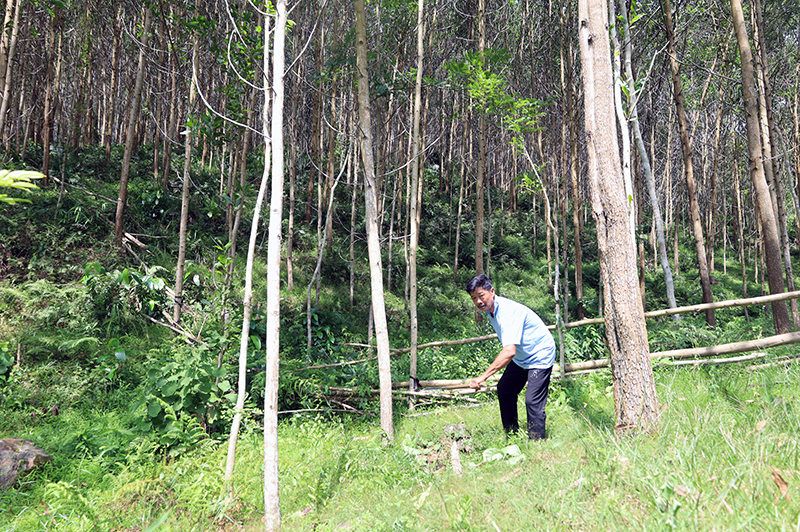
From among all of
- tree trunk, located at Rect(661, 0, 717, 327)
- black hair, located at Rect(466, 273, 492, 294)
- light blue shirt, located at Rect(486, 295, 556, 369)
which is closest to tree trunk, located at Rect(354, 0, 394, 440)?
black hair, located at Rect(466, 273, 492, 294)

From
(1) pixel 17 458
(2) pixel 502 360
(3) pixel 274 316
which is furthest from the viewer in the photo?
(1) pixel 17 458

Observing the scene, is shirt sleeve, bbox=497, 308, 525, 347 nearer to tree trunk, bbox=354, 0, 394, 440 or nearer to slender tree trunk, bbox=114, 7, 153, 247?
tree trunk, bbox=354, 0, 394, 440

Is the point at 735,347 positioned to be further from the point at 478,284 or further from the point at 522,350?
the point at 478,284

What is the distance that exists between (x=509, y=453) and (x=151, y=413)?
3733 mm

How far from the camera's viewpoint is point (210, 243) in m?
9.84

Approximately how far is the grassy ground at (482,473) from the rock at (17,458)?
11 cm

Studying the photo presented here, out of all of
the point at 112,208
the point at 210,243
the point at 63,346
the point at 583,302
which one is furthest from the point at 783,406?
the point at 112,208

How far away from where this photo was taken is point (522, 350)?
3.93m

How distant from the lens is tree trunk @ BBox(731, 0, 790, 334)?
19.6ft

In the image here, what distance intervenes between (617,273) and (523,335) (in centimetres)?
107

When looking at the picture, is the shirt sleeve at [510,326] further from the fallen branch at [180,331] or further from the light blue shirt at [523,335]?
the fallen branch at [180,331]

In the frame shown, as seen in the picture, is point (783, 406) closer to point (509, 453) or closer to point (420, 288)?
point (509, 453)

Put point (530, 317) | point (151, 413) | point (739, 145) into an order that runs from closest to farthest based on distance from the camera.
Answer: point (530, 317) < point (151, 413) < point (739, 145)

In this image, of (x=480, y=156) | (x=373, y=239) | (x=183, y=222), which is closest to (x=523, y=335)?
(x=373, y=239)
